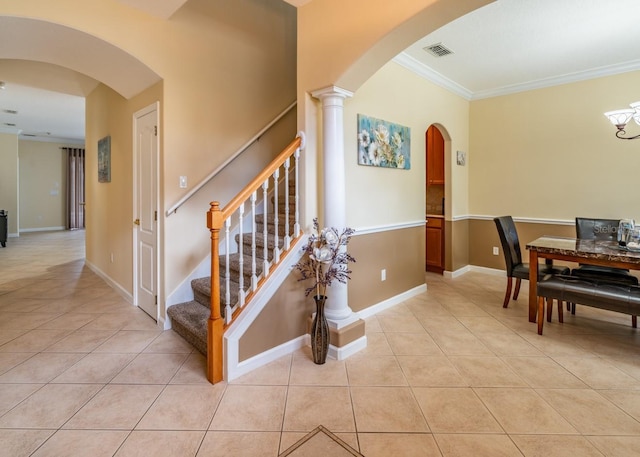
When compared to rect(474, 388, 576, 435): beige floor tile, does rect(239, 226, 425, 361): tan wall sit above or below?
above

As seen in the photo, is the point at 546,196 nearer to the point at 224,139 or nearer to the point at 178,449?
the point at 224,139

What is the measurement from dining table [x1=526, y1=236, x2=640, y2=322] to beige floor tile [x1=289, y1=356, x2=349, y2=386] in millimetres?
2058

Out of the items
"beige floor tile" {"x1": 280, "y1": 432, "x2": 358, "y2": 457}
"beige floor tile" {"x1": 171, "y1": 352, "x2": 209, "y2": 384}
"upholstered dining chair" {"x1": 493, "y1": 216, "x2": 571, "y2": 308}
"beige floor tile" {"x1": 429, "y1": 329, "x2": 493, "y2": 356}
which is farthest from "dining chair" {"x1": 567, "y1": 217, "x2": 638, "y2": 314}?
"beige floor tile" {"x1": 171, "y1": 352, "x2": 209, "y2": 384}

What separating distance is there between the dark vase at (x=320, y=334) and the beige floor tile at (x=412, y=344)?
618 millimetres

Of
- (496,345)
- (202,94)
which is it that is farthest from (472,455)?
(202,94)

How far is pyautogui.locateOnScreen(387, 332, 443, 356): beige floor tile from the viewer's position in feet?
8.68

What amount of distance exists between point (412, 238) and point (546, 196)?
2206 mm

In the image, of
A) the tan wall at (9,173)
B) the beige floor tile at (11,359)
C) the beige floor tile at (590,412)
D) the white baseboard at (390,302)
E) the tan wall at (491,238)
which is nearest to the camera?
the beige floor tile at (590,412)

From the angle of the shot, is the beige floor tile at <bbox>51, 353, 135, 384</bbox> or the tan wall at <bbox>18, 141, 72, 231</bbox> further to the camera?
the tan wall at <bbox>18, 141, 72, 231</bbox>

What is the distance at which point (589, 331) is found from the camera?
303cm

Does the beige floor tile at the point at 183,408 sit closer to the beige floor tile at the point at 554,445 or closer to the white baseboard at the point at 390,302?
the white baseboard at the point at 390,302

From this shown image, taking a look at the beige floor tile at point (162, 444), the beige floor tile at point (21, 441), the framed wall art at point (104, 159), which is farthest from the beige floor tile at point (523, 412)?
the framed wall art at point (104, 159)

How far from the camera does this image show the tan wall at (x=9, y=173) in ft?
27.5

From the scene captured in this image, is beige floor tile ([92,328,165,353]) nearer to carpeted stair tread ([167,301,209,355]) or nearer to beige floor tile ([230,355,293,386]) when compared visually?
carpeted stair tread ([167,301,209,355])
